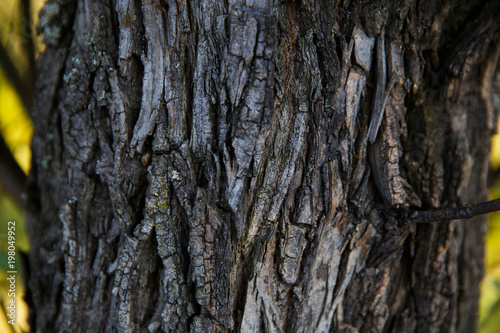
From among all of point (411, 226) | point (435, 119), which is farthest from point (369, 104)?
point (411, 226)

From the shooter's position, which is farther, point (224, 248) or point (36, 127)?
point (36, 127)

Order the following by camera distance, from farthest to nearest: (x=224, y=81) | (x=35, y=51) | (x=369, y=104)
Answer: (x=35, y=51), (x=369, y=104), (x=224, y=81)

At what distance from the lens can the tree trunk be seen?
0.96 m

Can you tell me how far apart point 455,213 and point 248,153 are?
60cm

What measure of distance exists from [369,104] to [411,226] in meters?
0.42

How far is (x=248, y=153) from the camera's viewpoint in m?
0.95

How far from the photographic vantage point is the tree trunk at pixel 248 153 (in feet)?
3.14

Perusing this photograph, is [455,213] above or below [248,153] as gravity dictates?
below

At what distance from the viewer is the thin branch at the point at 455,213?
0.89 m

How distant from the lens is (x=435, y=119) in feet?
3.75

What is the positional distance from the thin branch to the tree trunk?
43mm

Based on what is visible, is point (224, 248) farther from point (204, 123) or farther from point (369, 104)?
point (369, 104)

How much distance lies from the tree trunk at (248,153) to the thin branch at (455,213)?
4 centimetres

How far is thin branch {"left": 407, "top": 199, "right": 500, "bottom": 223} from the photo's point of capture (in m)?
0.89
